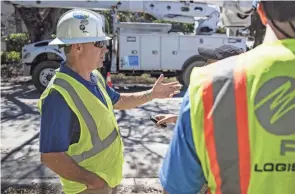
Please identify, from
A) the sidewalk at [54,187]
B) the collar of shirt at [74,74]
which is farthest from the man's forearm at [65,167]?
the sidewalk at [54,187]

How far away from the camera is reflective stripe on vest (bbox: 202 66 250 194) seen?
1.17 m

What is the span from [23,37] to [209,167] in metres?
18.1

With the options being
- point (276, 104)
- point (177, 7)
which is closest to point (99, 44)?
point (276, 104)

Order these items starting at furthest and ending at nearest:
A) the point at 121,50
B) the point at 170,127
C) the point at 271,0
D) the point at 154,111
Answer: the point at 121,50 → the point at 154,111 → the point at 170,127 → the point at 271,0

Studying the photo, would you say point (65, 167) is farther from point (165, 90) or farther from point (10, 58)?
point (10, 58)

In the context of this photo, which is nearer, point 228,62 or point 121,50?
point 228,62

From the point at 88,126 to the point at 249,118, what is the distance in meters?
1.14

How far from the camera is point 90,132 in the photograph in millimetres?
2174

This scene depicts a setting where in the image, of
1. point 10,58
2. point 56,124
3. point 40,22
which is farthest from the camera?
point 10,58

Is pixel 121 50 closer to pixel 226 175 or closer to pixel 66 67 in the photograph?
pixel 66 67

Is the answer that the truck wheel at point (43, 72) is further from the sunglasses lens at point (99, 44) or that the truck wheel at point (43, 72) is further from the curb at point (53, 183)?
the sunglasses lens at point (99, 44)

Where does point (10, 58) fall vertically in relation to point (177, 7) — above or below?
below

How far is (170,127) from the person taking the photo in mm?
7512

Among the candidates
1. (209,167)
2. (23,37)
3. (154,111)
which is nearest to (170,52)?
(154,111)
